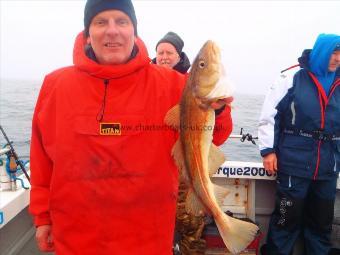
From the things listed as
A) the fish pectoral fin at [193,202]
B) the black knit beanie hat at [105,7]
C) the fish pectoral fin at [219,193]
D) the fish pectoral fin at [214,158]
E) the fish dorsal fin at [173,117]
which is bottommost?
the fish pectoral fin at [193,202]

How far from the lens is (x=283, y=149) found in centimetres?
442

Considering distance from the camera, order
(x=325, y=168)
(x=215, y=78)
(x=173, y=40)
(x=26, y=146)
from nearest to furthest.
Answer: (x=215, y=78), (x=325, y=168), (x=173, y=40), (x=26, y=146)

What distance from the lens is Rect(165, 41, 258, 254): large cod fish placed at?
6.93 ft

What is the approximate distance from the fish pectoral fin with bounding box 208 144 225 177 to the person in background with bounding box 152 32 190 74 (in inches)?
93.9

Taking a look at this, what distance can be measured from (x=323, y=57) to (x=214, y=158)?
2599 millimetres

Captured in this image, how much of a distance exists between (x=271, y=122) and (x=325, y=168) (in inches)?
31.1

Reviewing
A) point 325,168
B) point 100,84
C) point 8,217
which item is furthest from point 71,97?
point 325,168

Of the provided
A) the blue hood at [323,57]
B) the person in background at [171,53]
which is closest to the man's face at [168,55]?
the person in background at [171,53]

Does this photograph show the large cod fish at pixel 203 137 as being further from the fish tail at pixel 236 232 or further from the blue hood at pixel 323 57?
the blue hood at pixel 323 57

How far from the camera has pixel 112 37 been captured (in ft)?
7.93

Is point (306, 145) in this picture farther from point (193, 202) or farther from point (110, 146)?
point (110, 146)

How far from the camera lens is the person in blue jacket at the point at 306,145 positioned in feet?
14.1

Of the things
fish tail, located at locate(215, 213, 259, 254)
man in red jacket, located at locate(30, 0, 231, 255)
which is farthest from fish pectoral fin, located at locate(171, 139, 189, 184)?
fish tail, located at locate(215, 213, 259, 254)

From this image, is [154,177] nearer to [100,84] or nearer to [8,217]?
[100,84]
